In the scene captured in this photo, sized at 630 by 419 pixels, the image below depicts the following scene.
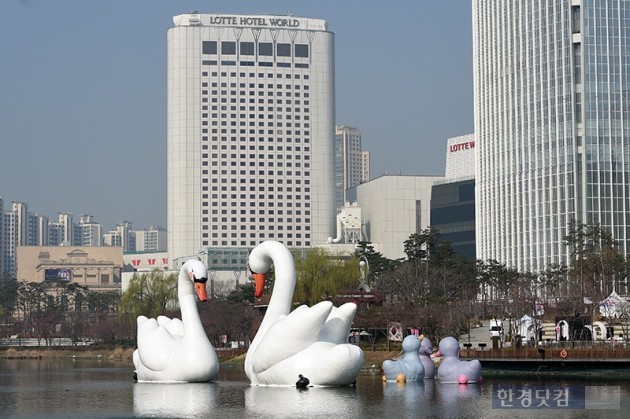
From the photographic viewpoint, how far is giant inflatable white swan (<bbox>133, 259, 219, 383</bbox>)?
56094 mm

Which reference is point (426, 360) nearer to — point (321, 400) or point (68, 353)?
point (321, 400)

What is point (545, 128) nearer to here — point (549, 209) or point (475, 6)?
point (549, 209)

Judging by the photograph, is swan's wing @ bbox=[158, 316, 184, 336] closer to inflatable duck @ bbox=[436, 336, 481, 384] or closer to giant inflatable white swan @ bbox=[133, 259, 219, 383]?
giant inflatable white swan @ bbox=[133, 259, 219, 383]

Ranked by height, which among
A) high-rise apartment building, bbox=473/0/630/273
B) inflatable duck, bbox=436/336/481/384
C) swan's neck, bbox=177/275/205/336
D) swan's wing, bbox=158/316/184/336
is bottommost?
inflatable duck, bbox=436/336/481/384

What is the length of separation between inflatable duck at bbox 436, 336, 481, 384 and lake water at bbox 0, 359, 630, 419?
0.74 m

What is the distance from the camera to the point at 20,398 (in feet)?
178

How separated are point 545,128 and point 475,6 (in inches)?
849

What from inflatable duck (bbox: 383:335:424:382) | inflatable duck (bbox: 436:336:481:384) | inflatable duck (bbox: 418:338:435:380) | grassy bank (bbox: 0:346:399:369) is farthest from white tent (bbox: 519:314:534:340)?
grassy bank (bbox: 0:346:399:369)

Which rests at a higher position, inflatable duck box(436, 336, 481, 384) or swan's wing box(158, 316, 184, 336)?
swan's wing box(158, 316, 184, 336)

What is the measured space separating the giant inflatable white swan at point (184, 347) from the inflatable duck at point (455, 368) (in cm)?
1001

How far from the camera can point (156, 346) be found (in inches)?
2264

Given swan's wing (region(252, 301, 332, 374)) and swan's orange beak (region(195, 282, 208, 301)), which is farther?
swan's orange beak (region(195, 282, 208, 301))

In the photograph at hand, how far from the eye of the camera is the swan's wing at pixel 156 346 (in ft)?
187

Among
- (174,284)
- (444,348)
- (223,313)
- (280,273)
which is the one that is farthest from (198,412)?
(174,284)
